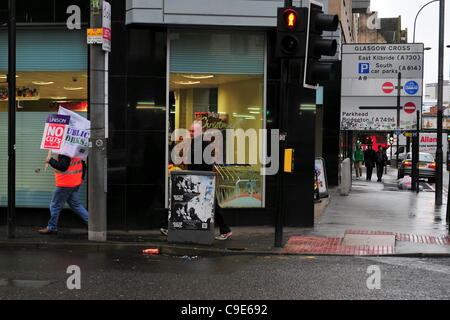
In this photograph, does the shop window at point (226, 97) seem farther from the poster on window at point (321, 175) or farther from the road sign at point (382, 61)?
the road sign at point (382, 61)

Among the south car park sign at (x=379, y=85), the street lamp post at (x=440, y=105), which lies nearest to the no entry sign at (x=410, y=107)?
the south car park sign at (x=379, y=85)

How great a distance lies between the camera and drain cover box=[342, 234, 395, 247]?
32.3ft

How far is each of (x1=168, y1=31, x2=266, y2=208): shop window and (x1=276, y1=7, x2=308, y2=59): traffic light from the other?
8.14ft

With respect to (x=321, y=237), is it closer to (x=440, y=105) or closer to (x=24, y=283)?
(x=24, y=283)

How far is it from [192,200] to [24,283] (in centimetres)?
330

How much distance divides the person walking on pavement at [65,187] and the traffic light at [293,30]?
4047 millimetres

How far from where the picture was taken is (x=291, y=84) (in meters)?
11.6

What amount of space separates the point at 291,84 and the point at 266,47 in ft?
2.85

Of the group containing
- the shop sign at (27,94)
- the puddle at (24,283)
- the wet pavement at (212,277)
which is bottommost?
the wet pavement at (212,277)

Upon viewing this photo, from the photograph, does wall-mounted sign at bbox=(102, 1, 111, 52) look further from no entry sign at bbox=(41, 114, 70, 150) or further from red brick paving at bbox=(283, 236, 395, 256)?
red brick paving at bbox=(283, 236, 395, 256)

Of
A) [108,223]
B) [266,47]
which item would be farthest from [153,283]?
[266,47]

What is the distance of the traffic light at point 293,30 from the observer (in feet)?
30.1

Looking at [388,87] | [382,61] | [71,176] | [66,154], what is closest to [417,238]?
[71,176]

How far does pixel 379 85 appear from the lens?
20391mm
